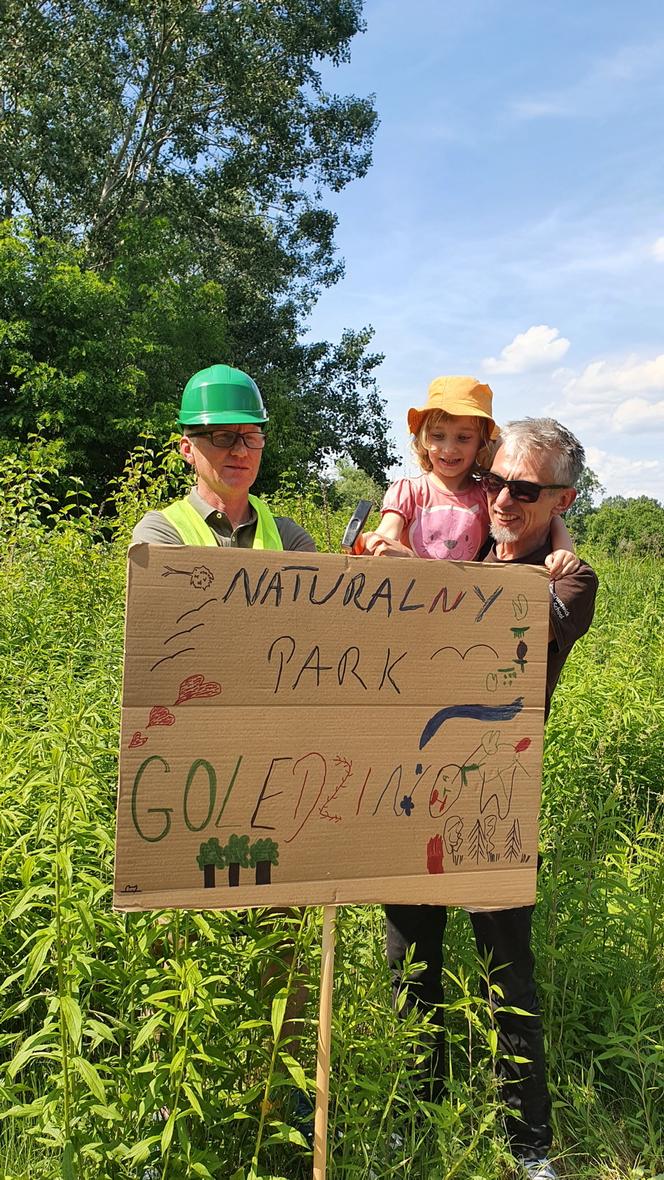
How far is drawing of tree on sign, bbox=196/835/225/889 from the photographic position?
1.69m

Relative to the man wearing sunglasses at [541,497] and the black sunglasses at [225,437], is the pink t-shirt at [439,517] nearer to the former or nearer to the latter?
the man wearing sunglasses at [541,497]

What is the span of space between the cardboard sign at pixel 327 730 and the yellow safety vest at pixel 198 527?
0.58 m

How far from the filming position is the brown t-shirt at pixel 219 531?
2.29 meters

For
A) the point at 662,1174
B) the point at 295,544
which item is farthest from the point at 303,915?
the point at 662,1174

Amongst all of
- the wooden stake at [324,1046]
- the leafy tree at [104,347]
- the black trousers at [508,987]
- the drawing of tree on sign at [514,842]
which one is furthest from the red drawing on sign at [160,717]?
the leafy tree at [104,347]

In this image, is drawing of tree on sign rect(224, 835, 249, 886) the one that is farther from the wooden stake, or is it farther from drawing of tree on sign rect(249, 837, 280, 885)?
the wooden stake

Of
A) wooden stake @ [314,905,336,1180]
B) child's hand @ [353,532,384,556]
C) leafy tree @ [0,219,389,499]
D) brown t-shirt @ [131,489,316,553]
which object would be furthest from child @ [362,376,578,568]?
leafy tree @ [0,219,389,499]

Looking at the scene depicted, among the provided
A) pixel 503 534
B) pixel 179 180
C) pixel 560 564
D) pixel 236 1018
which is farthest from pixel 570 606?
pixel 179 180

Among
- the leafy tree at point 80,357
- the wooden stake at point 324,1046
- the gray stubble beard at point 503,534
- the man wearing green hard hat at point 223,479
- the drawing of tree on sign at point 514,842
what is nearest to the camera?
the wooden stake at point 324,1046

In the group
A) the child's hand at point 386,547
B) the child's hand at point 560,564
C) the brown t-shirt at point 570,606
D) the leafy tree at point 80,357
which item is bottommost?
the brown t-shirt at point 570,606

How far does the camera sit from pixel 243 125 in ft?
72.4

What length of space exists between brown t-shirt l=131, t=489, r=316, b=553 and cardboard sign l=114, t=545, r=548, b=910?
15.9 inches

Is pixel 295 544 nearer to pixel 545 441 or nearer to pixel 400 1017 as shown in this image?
pixel 545 441

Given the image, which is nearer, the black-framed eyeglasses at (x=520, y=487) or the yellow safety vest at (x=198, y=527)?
the black-framed eyeglasses at (x=520, y=487)
